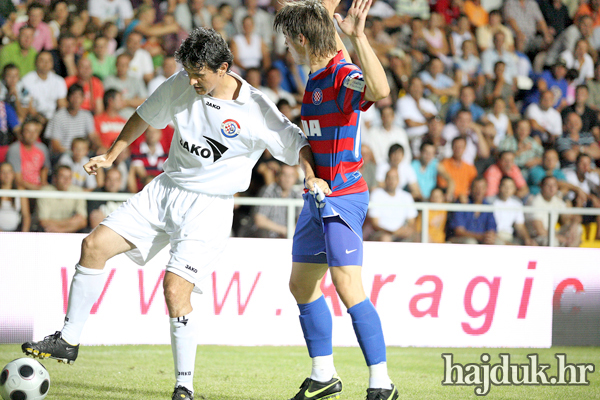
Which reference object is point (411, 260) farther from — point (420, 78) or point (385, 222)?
point (420, 78)

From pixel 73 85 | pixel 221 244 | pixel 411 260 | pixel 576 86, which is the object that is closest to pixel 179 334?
pixel 221 244

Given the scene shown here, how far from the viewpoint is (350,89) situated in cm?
365

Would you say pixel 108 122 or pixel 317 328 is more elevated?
pixel 108 122

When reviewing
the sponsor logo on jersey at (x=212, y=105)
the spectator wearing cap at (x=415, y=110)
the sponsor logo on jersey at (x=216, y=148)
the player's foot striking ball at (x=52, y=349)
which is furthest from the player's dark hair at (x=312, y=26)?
A: the spectator wearing cap at (x=415, y=110)

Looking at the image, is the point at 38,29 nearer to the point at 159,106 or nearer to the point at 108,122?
the point at 108,122

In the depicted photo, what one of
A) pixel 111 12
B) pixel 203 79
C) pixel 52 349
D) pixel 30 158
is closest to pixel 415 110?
pixel 111 12

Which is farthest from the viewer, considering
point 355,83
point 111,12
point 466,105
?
point 466,105

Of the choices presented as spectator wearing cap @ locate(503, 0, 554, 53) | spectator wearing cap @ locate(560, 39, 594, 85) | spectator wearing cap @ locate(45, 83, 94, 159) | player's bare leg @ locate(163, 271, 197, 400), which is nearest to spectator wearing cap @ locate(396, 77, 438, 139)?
spectator wearing cap @ locate(503, 0, 554, 53)

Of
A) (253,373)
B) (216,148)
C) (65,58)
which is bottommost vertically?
(253,373)

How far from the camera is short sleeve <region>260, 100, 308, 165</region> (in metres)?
4.03

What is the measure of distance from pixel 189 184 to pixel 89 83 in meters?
4.47

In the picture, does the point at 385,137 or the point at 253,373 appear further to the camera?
the point at 385,137

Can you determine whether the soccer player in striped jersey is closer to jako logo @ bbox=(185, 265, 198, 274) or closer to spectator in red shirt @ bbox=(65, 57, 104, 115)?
jako logo @ bbox=(185, 265, 198, 274)

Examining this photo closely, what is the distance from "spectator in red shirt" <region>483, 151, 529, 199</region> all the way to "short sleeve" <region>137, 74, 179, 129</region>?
5.47 meters
